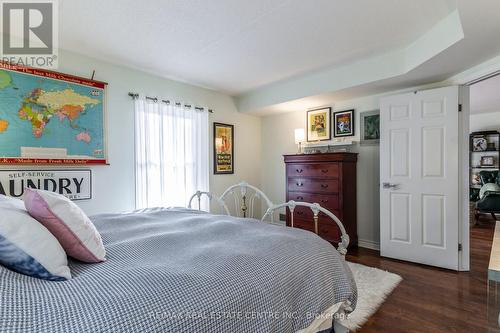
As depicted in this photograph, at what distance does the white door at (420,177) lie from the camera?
9.34ft

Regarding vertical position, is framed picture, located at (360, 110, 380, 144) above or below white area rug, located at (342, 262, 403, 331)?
above

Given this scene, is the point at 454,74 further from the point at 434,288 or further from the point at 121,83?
the point at 121,83

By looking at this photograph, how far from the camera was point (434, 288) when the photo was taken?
241cm

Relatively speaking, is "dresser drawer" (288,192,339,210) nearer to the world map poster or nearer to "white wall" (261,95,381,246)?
"white wall" (261,95,381,246)

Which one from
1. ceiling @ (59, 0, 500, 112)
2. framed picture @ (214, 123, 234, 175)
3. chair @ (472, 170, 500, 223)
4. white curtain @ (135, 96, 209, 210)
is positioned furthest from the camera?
chair @ (472, 170, 500, 223)

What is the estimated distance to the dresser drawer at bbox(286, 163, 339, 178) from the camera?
3463 mm

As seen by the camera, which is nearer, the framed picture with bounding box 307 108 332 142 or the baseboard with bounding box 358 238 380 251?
the baseboard with bounding box 358 238 380 251

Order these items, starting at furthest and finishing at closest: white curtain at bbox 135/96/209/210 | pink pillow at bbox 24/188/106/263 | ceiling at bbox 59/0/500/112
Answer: white curtain at bbox 135/96/209/210, ceiling at bbox 59/0/500/112, pink pillow at bbox 24/188/106/263

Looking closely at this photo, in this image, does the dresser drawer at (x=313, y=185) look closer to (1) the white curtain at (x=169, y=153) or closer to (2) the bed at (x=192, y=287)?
(1) the white curtain at (x=169, y=153)

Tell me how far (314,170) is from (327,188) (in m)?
0.31

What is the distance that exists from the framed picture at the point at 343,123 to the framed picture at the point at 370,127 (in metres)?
0.15

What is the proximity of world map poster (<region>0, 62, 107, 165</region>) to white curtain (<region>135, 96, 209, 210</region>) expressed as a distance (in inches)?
18.2

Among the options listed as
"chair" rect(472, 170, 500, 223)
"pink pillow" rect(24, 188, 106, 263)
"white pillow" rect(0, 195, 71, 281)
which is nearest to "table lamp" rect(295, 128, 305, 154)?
"pink pillow" rect(24, 188, 106, 263)

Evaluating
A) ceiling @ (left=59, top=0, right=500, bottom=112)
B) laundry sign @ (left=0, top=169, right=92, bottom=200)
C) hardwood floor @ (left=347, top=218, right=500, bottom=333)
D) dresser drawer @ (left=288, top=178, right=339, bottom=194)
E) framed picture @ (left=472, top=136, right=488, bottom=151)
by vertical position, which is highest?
ceiling @ (left=59, top=0, right=500, bottom=112)
